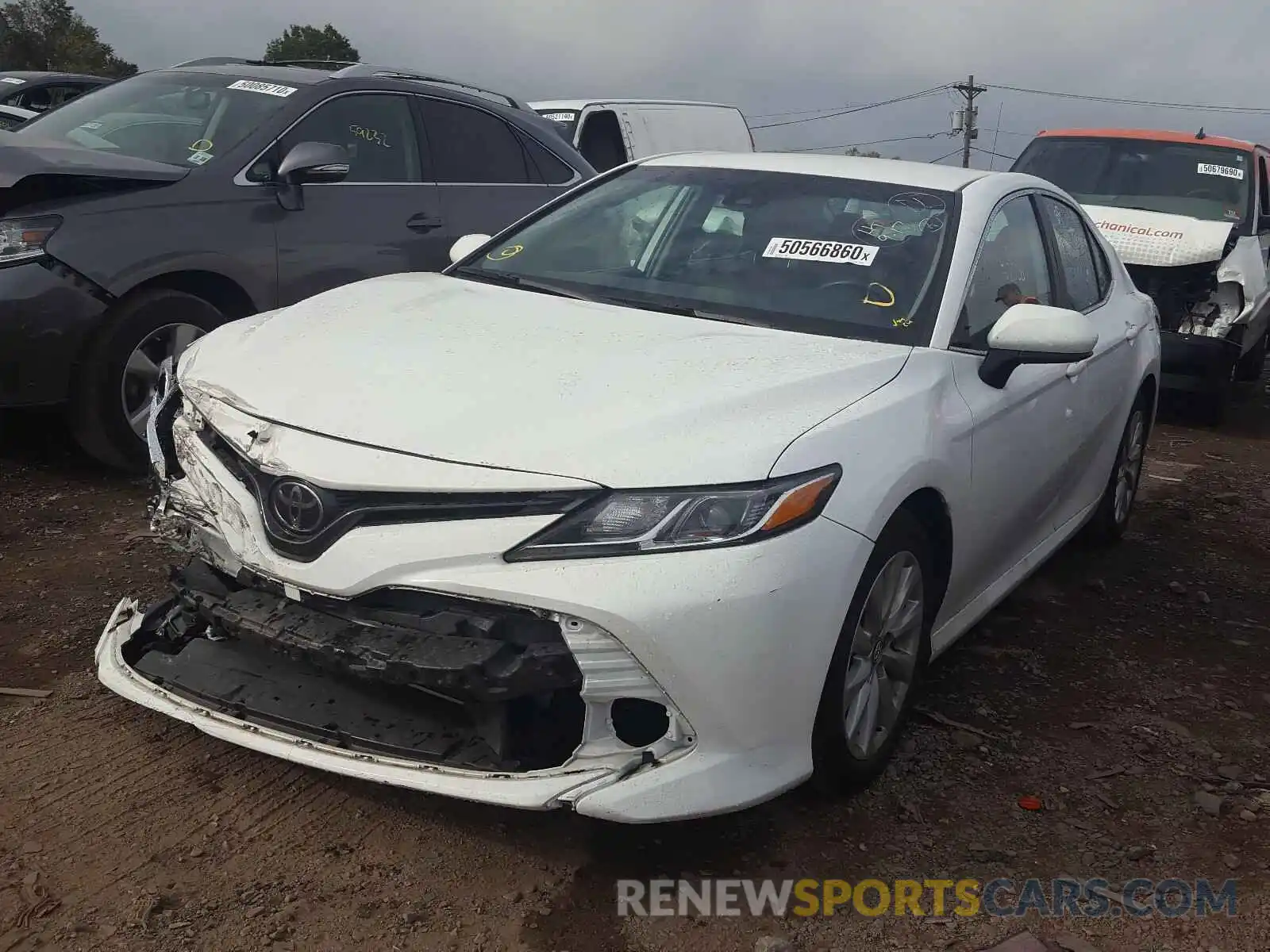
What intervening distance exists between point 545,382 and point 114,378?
9.01 feet

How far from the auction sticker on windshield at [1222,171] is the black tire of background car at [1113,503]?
462 cm

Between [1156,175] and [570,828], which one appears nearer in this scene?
[570,828]

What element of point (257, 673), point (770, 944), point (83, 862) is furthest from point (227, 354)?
point (770, 944)

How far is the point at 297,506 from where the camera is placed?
2549 millimetres

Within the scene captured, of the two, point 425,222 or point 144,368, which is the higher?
point 425,222

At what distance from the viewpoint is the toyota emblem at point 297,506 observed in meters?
2.52

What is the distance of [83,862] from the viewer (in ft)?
8.36

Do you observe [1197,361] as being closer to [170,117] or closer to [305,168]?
[305,168]

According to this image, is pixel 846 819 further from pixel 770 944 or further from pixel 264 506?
pixel 264 506

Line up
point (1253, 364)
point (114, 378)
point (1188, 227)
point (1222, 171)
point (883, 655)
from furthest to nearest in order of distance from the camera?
point (1253, 364) < point (1222, 171) < point (1188, 227) < point (114, 378) < point (883, 655)

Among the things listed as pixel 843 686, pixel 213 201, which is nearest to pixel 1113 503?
pixel 843 686

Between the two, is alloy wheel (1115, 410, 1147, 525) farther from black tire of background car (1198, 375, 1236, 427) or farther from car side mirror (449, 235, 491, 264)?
black tire of background car (1198, 375, 1236, 427)

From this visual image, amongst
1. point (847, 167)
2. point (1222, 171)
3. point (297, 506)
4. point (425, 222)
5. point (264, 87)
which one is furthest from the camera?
point (1222, 171)

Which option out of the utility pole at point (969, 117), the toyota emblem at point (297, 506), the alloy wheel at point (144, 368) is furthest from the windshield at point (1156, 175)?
the utility pole at point (969, 117)
